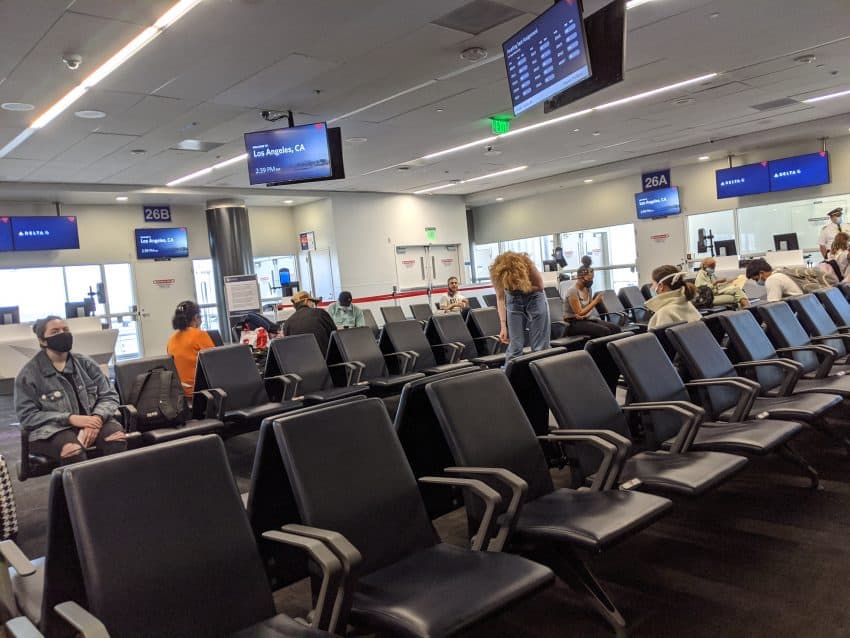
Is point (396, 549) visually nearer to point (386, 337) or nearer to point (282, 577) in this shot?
point (282, 577)

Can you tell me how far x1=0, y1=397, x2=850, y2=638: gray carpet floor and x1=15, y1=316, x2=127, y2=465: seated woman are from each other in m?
0.53

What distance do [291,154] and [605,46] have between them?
3512 millimetres

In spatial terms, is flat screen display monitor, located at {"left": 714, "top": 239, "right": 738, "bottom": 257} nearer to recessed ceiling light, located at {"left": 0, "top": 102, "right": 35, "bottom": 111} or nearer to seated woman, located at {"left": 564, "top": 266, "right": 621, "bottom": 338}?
seated woman, located at {"left": 564, "top": 266, "right": 621, "bottom": 338}

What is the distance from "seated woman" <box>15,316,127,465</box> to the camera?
347 cm

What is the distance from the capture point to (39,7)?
13.8 feet

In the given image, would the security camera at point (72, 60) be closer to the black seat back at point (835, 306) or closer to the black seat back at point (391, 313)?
the black seat back at point (391, 313)

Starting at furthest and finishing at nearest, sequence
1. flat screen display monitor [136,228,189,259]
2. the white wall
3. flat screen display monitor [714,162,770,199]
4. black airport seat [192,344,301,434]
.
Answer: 1. flat screen display monitor [136,228,189,259]
2. flat screen display monitor [714,162,770,199]
3. the white wall
4. black airport seat [192,344,301,434]

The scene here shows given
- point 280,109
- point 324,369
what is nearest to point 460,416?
point 324,369

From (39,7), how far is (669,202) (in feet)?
39.0

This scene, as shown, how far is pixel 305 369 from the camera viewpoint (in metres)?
5.04

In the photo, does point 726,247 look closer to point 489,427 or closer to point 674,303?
point 674,303

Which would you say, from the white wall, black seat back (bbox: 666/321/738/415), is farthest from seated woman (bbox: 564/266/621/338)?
the white wall

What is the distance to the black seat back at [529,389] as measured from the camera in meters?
2.72

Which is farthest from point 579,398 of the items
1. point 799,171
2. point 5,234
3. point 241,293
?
point 799,171
